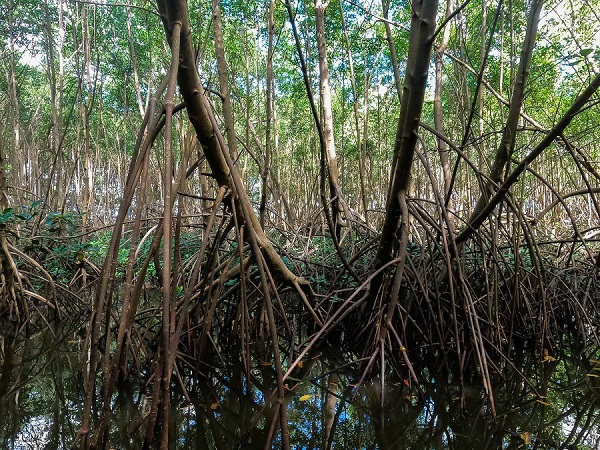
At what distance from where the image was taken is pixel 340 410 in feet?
6.81

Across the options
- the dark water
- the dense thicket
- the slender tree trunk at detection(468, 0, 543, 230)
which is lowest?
the dark water

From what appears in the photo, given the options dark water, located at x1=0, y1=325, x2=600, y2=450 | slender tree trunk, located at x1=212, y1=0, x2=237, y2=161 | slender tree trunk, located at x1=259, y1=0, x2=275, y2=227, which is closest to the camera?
dark water, located at x1=0, y1=325, x2=600, y2=450

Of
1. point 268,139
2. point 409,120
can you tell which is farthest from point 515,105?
point 268,139

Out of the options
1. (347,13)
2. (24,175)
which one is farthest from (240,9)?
(24,175)

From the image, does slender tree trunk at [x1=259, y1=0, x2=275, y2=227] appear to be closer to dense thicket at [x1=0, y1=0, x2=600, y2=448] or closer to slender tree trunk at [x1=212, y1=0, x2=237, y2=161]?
dense thicket at [x1=0, y1=0, x2=600, y2=448]

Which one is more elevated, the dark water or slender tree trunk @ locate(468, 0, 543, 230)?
slender tree trunk @ locate(468, 0, 543, 230)

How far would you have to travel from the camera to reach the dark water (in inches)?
69.0

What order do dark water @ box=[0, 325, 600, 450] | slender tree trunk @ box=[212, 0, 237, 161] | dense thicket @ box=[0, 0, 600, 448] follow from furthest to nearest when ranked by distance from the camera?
1. slender tree trunk @ box=[212, 0, 237, 161]
2. dark water @ box=[0, 325, 600, 450]
3. dense thicket @ box=[0, 0, 600, 448]

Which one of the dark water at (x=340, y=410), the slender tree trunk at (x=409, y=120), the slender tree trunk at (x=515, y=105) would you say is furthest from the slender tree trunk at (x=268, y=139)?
the slender tree trunk at (x=515, y=105)

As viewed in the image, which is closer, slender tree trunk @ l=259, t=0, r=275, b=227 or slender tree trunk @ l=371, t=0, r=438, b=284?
slender tree trunk @ l=371, t=0, r=438, b=284

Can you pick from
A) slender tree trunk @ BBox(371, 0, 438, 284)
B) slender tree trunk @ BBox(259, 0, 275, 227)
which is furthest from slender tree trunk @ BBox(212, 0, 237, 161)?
slender tree trunk @ BBox(371, 0, 438, 284)

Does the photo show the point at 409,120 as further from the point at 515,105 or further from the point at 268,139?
the point at 268,139

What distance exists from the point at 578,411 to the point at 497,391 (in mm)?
347

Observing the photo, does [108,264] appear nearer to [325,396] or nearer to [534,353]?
[325,396]
